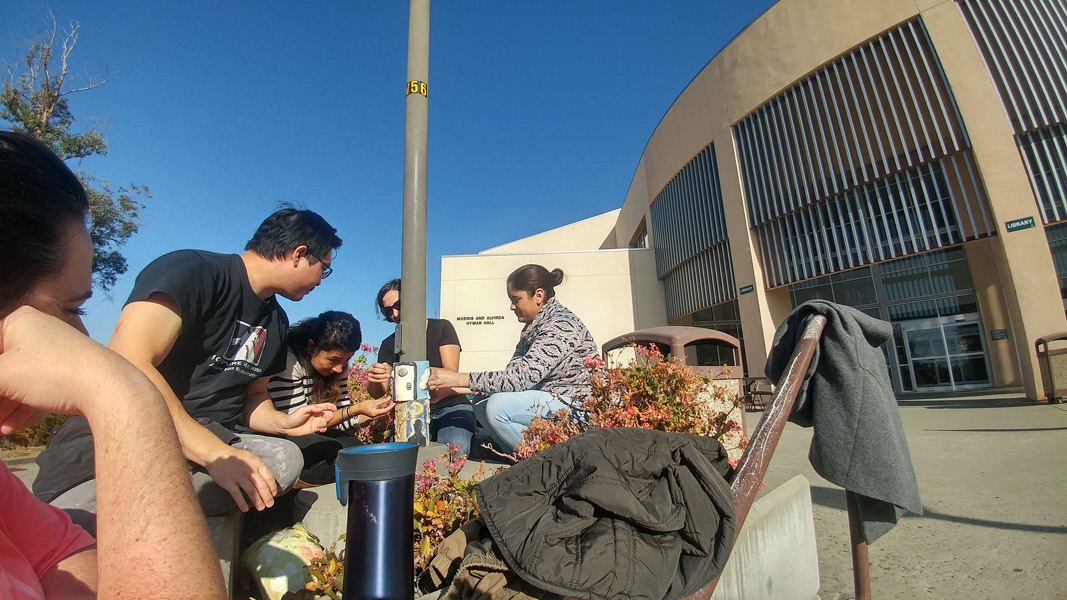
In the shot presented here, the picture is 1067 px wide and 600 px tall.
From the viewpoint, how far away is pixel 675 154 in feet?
57.9

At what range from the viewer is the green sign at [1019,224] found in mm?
9828

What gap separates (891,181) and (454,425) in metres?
12.9

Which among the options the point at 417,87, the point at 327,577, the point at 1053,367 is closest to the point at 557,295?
the point at 1053,367

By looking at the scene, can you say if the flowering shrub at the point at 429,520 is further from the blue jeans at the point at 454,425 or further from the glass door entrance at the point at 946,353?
the glass door entrance at the point at 946,353

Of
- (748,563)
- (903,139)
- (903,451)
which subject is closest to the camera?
(903,451)

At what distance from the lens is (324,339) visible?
2.86 m

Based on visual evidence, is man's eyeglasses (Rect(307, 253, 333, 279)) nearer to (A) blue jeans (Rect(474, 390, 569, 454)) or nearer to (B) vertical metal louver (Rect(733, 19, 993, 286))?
(A) blue jeans (Rect(474, 390, 569, 454))

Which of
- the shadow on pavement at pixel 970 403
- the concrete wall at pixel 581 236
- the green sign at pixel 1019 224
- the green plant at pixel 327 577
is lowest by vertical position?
the shadow on pavement at pixel 970 403

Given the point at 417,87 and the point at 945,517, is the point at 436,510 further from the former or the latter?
the point at 945,517

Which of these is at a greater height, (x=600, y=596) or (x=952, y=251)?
(x=952, y=251)

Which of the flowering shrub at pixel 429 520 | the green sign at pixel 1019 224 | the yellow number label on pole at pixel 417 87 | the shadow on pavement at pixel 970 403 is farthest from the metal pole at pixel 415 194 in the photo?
the green sign at pixel 1019 224

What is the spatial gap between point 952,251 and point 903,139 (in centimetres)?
427

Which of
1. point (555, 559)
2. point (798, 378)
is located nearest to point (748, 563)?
point (798, 378)

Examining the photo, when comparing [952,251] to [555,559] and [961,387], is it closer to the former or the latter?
[961,387]
